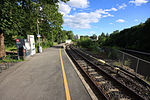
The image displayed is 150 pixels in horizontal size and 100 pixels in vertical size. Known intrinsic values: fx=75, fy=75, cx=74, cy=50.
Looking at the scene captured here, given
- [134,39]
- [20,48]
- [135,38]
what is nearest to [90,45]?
[134,39]

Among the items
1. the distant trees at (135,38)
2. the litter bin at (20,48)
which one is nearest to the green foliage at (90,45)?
the distant trees at (135,38)

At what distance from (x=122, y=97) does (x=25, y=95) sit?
4.17 metres

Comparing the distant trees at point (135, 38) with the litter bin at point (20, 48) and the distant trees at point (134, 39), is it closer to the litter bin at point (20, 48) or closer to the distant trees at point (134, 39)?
the distant trees at point (134, 39)

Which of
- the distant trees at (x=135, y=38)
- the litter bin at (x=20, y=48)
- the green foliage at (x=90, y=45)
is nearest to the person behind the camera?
the litter bin at (x=20, y=48)

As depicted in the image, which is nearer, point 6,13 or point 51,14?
point 6,13

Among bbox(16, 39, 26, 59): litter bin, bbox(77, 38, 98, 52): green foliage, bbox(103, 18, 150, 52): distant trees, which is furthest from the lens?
bbox(77, 38, 98, 52): green foliage

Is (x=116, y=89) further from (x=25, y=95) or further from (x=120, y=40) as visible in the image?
(x=120, y=40)

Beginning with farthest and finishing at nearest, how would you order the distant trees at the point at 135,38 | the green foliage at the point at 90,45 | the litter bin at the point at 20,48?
the green foliage at the point at 90,45
the distant trees at the point at 135,38
the litter bin at the point at 20,48

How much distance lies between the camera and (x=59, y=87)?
372 centimetres

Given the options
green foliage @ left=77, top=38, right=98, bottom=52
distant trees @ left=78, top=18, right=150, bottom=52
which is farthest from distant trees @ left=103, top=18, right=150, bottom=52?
green foliage @ left=77, top=38, right=98, bottom=52

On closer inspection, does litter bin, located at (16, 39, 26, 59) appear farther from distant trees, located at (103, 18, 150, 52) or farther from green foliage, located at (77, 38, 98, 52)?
distant trees, located at (103, 18, 150, 52)

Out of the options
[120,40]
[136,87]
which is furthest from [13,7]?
[120,40]

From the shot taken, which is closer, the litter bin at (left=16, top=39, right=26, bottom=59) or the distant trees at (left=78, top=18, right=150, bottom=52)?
the litter bin at (left=16, top=39, right=26, bottom=59)

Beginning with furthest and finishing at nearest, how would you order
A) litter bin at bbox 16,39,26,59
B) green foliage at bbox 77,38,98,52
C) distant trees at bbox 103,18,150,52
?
green foliage at bbox 77,38,98,52 < distant trees at bbox 103,18,150,52 < litter bin at bbox 16,39,26,59
